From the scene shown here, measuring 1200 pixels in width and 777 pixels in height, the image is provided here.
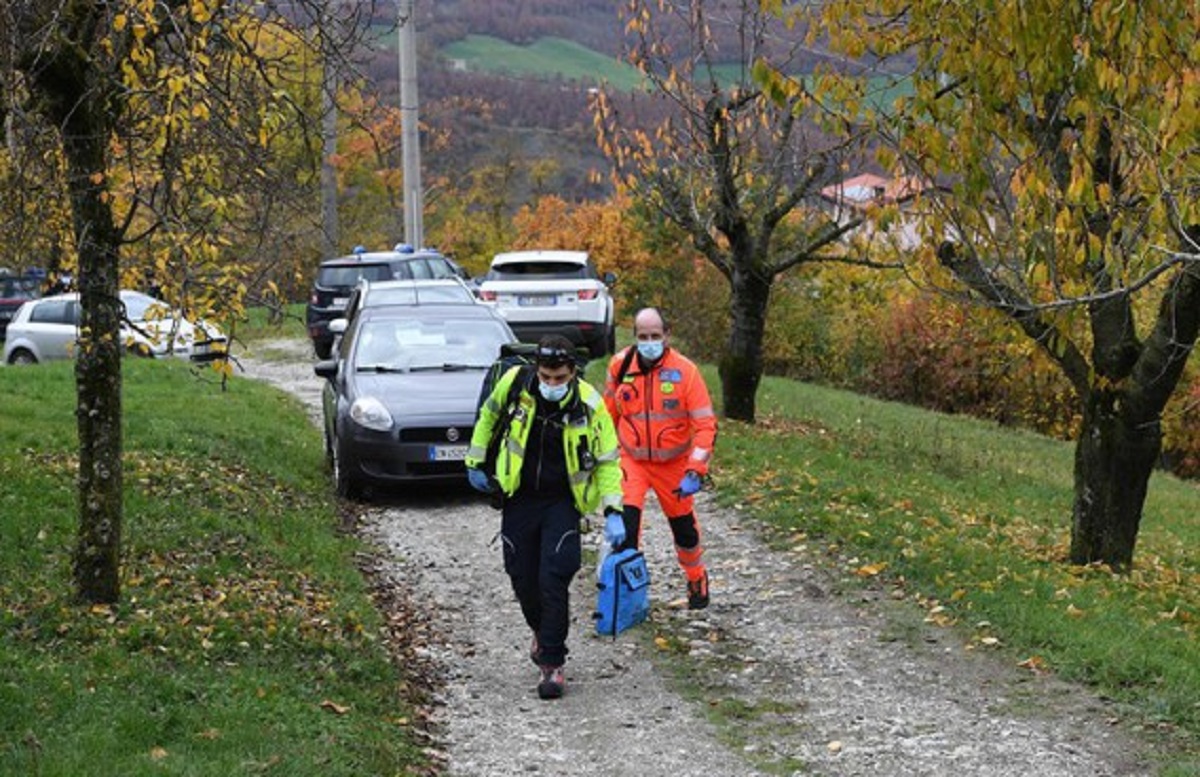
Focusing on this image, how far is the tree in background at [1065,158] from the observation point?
7242mm

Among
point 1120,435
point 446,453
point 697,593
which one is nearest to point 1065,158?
point 1120,435

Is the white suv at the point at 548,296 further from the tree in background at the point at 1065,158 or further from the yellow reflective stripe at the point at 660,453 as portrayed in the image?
the yellow reflective stripe at the point at 660,453

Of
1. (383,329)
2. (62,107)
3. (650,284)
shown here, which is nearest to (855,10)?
(62,107)

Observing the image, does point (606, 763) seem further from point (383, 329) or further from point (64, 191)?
point (383, 329)

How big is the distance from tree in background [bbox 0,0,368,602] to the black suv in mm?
17557

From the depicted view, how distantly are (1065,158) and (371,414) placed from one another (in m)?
6.10

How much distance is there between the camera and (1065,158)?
9.89m

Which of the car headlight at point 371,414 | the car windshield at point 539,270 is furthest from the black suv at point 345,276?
the car headlight at point 371,414

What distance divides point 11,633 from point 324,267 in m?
19.7

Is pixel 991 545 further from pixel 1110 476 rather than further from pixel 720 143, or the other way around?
pixel 720 143

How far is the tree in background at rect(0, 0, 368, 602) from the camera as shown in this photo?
6.73 meters

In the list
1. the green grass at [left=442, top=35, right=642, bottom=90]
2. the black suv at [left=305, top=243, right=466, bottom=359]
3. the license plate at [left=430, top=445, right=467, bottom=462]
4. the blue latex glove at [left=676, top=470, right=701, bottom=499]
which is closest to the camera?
the blue latex glove at [left=676, top=470, right=701, bottom=499]

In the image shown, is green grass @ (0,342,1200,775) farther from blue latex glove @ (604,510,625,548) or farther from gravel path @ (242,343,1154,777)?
blue latex glove @ (604,510,625,548)

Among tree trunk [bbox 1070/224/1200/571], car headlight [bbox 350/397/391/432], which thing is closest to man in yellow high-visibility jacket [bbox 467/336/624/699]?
tree trunk [bbox 1070/224/1200/571]
